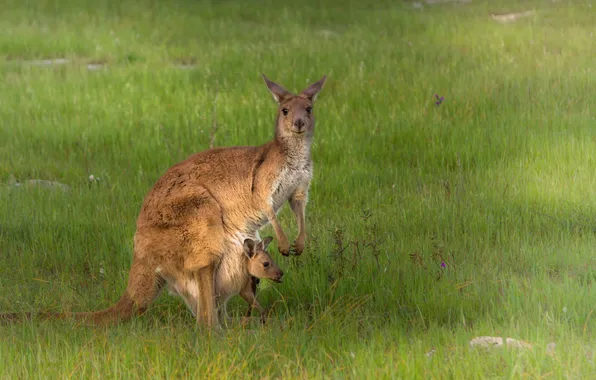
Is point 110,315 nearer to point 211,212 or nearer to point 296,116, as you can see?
point 211,212

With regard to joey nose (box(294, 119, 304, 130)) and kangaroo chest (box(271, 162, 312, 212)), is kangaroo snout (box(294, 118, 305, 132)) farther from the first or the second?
kangaroo chest (box(271, 162, 312, 212))

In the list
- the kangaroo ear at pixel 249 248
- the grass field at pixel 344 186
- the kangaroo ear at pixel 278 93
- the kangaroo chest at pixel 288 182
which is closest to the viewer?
the grass field at pixel 344 186

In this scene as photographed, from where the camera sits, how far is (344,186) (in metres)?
8.66

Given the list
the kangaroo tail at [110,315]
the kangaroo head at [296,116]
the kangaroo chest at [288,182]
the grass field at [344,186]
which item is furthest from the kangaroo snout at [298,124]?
the kangaroo tail at [110,315]

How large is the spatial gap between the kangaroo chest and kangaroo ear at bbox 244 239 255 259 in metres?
0.29

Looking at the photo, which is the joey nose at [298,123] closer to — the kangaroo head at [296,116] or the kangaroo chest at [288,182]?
the kangaroo head at [296,116]

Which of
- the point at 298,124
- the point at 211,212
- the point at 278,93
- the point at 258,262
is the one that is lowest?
the point at 258,262

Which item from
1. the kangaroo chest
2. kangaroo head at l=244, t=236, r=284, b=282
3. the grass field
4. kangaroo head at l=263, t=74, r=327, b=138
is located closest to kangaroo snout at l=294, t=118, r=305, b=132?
kangaroo head at l=263, t=74, r=327, b=138

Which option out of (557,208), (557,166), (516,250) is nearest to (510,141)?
(557,166)

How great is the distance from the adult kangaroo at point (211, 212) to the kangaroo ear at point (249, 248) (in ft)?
0.13

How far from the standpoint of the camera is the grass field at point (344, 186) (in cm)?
504

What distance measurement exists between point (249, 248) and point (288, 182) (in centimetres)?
49

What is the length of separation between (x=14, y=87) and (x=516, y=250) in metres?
7.96

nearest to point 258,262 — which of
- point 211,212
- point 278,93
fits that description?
point 211,212
